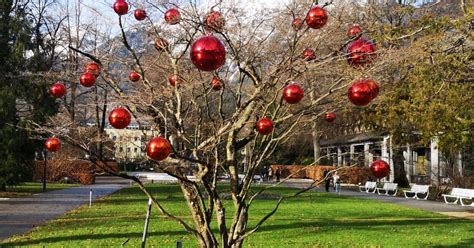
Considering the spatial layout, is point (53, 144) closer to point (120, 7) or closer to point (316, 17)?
point (120, 7)

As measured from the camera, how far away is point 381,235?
1389 cm

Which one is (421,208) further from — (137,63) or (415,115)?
(137,63)

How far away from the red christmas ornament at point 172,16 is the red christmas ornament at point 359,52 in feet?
5.50

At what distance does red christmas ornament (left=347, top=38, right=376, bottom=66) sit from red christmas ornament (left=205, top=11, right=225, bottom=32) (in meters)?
1.24

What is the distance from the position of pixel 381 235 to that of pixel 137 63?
972 centimetres

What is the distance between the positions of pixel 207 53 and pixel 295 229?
11.3 meters

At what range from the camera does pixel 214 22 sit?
5594 mm

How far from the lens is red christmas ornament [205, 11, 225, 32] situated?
219 inches

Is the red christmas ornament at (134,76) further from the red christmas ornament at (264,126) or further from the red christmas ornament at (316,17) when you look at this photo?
Result: the red christmas ornament at (316,17)

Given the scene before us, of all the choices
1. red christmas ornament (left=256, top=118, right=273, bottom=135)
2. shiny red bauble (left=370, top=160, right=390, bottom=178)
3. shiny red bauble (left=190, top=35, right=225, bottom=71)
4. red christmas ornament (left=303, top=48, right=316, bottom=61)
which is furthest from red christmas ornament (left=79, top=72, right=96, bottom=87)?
shiny red bauble (left=370, top=160, right=390, bottom=178)

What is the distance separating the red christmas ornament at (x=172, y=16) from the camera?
568 cm

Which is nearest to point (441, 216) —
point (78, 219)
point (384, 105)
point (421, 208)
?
point (421, 208)

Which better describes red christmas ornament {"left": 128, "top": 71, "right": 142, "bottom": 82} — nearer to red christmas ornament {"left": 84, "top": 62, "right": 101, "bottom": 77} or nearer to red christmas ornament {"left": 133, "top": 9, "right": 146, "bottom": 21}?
red christmas ornament {"left": 84, "top": 62, "right": 101, "bottom": 77}

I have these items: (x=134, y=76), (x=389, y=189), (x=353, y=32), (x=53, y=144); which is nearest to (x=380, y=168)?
(x=353, y=32)
